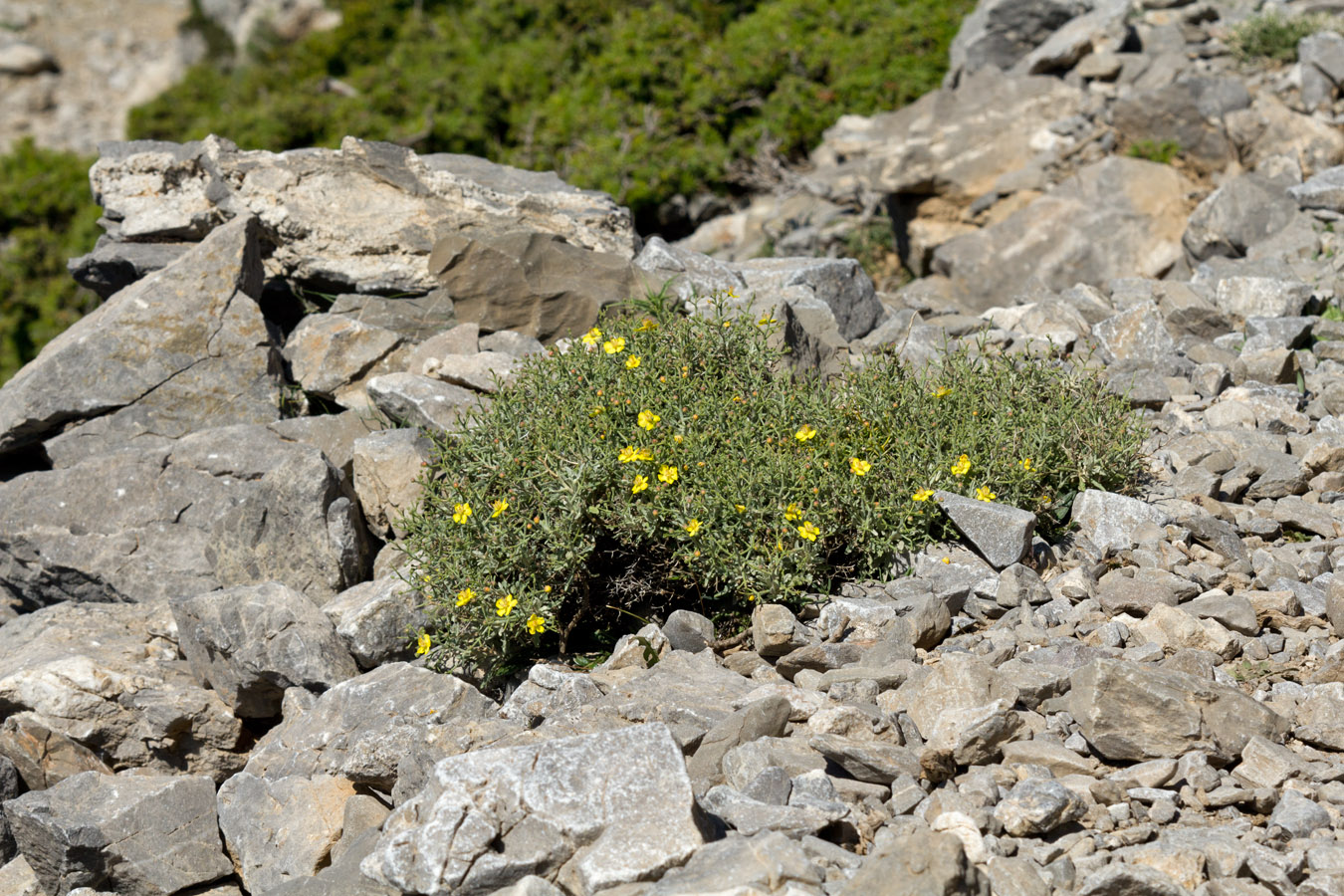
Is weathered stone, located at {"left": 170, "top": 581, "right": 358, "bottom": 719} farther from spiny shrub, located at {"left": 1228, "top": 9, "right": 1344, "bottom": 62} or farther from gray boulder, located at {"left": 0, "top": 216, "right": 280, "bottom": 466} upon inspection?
spiny shrub, located at {"left": 1228, "top": 9, "right": 1344, "bottom": 62}

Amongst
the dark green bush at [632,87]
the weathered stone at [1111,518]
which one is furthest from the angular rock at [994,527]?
the dark green bush at [632,87]

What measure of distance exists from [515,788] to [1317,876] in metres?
2.07

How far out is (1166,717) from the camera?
11.8 feet

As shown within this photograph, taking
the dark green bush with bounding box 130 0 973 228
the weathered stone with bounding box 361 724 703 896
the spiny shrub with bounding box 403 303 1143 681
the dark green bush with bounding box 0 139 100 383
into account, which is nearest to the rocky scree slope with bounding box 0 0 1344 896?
the weathered stone with bounding box 361 724 703 896

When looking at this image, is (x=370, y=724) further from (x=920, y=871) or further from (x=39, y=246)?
(x=39, y=246)

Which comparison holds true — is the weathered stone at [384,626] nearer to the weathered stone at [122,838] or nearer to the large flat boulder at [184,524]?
the large flat boulder at [184,524]

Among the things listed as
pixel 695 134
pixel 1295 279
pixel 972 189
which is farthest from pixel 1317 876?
pixel 695 134

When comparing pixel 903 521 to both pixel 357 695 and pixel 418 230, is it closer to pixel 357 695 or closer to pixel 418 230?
pixel 357 695

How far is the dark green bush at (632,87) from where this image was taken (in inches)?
487

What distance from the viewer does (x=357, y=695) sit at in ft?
15.6

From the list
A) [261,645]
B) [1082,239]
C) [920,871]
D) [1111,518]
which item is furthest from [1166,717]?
[1082,239]

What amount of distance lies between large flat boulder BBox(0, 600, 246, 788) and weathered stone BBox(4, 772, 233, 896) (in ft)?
1.88

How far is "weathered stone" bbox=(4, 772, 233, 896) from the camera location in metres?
4.44

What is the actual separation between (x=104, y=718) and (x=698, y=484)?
2799 millimetres
